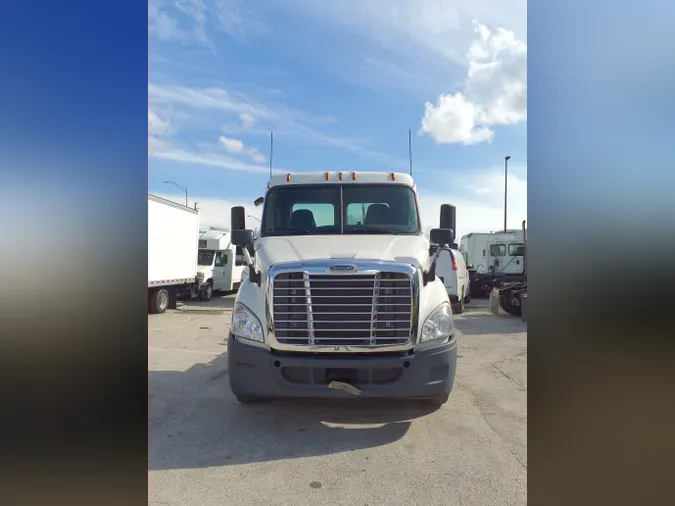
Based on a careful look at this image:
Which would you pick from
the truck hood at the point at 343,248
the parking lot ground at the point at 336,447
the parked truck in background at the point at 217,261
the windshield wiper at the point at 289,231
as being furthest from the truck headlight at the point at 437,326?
the parked truck in background at the point at 217,261

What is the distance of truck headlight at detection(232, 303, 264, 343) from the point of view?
154 inches

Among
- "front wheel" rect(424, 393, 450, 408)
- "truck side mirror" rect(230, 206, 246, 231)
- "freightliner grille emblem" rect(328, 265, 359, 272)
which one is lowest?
"front wheel" rect(424, 393, 450, 408)

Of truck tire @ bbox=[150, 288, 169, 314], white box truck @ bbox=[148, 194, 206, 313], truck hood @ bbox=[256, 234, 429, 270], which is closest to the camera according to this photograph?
truck hood @ bbox=[256, 234, 429, 270]

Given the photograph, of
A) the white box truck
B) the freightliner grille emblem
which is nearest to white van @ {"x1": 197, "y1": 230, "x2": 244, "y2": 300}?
the white box truck

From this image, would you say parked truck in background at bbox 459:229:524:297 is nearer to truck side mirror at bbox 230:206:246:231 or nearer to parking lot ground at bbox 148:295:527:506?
parking lot ground at bbox 148:295:527:506

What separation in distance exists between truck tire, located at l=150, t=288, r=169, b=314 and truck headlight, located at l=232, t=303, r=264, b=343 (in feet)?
32.4

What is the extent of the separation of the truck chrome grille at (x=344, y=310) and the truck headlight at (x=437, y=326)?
0.59ft

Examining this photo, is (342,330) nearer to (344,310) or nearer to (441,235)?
(344,310)

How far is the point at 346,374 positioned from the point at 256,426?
43.8 inches
